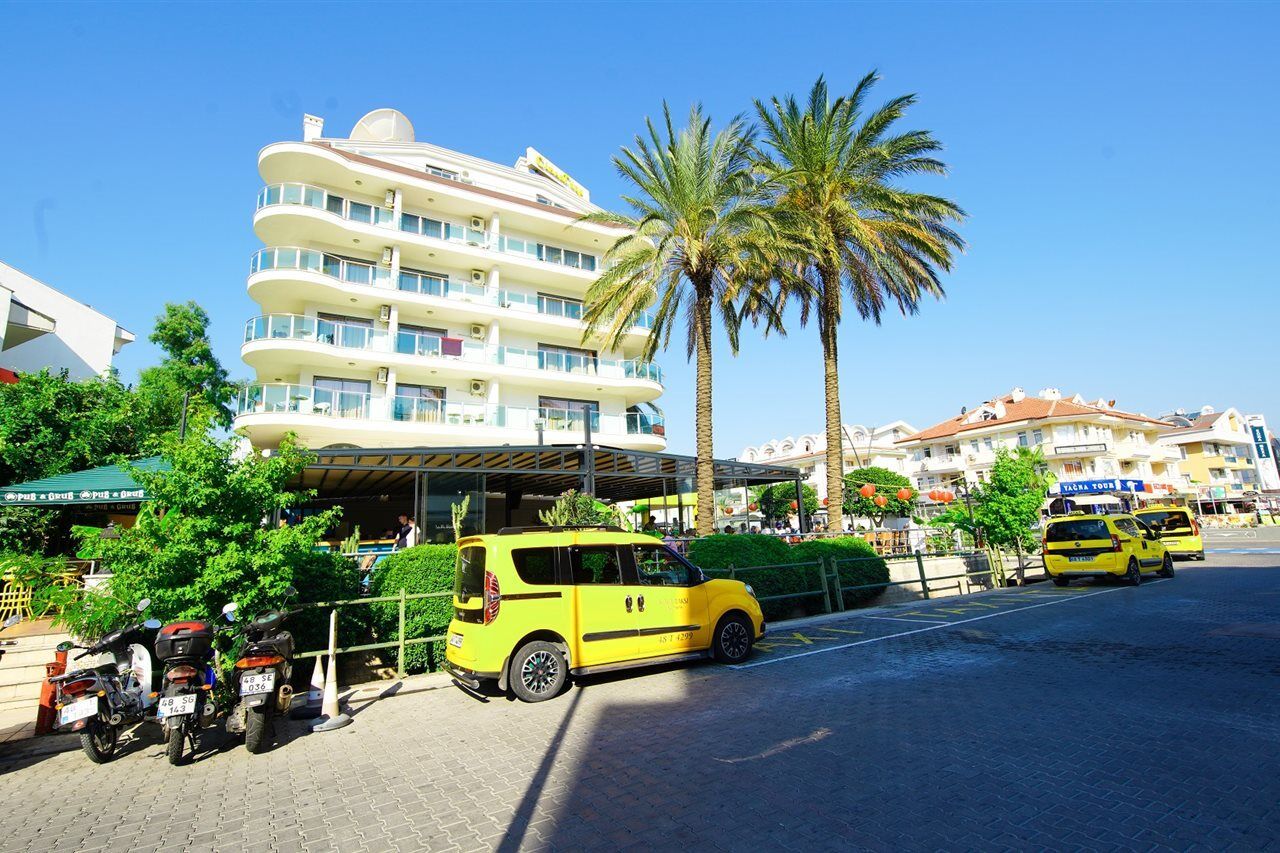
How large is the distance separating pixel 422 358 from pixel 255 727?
2055cm

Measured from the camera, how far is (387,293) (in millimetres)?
24750

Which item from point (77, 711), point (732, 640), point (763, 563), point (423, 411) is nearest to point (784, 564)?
point (763, 563)

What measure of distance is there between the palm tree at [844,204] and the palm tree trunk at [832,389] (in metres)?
0.03

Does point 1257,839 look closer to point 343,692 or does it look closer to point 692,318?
point 343,692

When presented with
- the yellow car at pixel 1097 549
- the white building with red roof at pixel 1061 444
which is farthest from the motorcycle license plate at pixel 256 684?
the white building with red roof at pixel 1061 444

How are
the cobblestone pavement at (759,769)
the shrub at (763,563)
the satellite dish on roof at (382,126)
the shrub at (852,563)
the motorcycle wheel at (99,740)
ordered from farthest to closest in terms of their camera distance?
the satellite dish on roof at (382,126)
the shrub at (852,563)
the shrub at (763,563)
the motorcycle wheel at (99,740)
the cobblestone pavement at (759,769)

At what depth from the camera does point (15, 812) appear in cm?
468

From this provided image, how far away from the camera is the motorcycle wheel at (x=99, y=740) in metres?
5.67

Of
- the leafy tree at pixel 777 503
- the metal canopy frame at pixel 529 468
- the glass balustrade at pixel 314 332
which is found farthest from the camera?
the leafy tree at pixel 777 503

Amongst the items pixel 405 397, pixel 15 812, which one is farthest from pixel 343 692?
pixel 405 397

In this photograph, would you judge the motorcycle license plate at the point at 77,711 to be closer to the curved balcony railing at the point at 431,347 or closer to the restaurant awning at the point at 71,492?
the restaurant awning at the point at 71,492


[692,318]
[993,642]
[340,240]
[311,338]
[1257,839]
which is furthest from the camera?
[340,240]

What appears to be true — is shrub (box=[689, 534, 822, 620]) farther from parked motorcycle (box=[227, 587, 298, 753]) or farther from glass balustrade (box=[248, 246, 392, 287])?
glass balustrade (box=[248, 246, 392, 287])

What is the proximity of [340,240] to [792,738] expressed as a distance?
2613 centimetres
